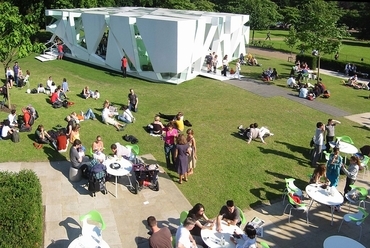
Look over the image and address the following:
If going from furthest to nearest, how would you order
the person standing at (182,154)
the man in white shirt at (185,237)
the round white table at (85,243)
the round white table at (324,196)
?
the person standing at (182,154) → the round white table at (324,196) → the round white table at (85,243) → the man in white shirt at (185,237)

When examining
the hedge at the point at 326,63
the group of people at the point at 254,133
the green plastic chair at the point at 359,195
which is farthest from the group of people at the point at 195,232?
the hedge at the point at 326,63

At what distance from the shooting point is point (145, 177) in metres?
9.96

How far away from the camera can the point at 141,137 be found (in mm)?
→ 13930

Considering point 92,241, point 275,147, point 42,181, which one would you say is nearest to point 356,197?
point 275,147

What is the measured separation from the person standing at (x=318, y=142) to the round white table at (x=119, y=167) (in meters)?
6.51

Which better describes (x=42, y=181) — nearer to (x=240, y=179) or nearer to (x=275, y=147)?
(x=240, y=179)

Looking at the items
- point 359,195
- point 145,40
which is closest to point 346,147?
point 359,195

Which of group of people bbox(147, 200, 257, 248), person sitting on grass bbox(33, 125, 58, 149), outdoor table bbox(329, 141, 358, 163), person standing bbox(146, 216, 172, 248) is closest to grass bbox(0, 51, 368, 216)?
person sitting on grass bbox(33, 125, 58, 149)

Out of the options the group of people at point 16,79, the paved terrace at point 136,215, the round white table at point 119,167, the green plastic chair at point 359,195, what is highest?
the group of people at point 16,79

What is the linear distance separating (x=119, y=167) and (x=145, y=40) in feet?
43.3

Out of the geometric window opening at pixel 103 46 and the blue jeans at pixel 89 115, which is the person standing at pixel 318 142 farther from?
the geometric window opening at pixel 103 46

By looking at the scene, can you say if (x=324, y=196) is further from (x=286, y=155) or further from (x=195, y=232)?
(x=286, y=155)

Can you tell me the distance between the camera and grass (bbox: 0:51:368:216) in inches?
429

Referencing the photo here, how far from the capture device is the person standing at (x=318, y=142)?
11.9m
